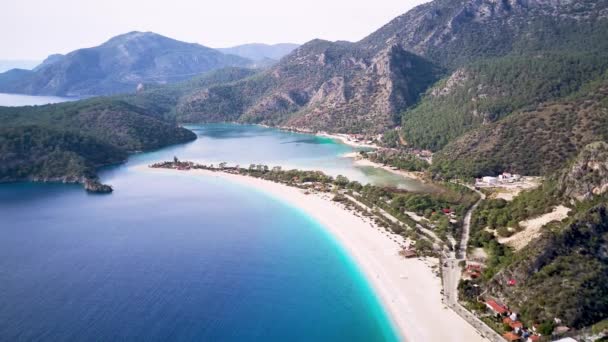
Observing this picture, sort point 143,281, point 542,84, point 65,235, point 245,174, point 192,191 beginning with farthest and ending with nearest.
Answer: point 542,84
point 245,174
point 192,191
point 65,235
point 143,281

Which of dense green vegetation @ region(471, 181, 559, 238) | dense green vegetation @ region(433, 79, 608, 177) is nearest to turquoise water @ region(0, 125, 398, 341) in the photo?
dense green vegetation @ region(471, 181, 559, 238)

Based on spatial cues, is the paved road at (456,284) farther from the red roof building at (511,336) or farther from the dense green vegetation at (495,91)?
the dense green vegetation at (495,91)

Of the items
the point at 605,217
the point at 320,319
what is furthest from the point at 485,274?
the point at 320,319

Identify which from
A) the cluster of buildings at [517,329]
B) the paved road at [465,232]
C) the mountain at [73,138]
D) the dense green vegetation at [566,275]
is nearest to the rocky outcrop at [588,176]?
the dense green vegetation at [566,275]

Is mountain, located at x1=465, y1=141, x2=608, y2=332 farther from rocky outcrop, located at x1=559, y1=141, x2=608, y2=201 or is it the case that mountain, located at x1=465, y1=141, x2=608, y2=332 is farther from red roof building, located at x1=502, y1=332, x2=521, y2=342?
red roof building, located at x1=502, y1=332, x2=521, y2=342

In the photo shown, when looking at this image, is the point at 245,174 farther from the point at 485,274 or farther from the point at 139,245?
the point at 485,274

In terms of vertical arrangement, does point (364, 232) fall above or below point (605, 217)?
below

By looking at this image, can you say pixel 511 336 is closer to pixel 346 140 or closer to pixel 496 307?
pixel 496 307
